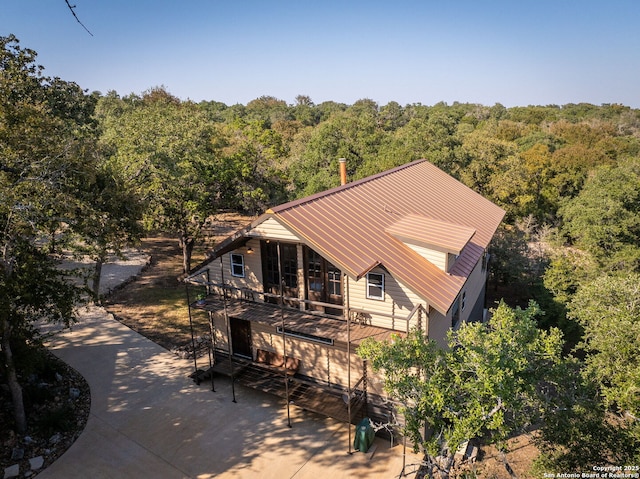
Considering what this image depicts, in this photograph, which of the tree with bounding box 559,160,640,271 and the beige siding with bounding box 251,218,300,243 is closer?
the beige siding with bounding box 251,218,300,243

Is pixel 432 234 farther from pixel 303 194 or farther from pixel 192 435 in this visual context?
pixel 303 194

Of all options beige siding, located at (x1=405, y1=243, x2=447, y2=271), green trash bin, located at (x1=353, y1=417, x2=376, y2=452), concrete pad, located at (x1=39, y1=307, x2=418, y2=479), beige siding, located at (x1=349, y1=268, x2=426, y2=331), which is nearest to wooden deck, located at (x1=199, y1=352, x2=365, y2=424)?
green trash bin, located at (x1=353, y1=417, x2=376, y2=452)

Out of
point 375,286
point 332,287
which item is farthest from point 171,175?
point 375,286

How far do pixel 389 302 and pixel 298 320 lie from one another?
10.6 ft

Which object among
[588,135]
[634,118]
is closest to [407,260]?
[588,135]

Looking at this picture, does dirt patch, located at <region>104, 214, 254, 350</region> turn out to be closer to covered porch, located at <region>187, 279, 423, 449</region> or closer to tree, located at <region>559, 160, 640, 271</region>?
covered porch, located at <region>187, 279, 423, 449</region>

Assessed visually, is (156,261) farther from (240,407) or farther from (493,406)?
(493,406)

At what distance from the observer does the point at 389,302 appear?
13516mm

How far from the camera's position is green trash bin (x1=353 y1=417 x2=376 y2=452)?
13.1m

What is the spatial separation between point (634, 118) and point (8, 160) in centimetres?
9873

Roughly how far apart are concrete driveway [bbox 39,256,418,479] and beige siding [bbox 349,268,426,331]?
3981 millimetres

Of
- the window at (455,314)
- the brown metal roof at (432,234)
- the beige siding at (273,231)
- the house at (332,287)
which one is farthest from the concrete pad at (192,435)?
the brown metal roof at (432,234)

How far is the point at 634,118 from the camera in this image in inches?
3135

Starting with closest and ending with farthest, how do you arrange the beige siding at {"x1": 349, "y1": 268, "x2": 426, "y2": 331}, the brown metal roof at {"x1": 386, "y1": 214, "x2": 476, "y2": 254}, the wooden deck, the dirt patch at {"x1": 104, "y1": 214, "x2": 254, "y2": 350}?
the beige siding at {"x1": 349, "y1": 268, "x2": 426, "y2": 331}, the brown metal roof at {"x1": 386, "y1": 214, "x2": 476, "y2": 254}, the wooden deck, the dirt patch at {"x1": 104, "y1": 214, "x2": 254, "y2": 350}
